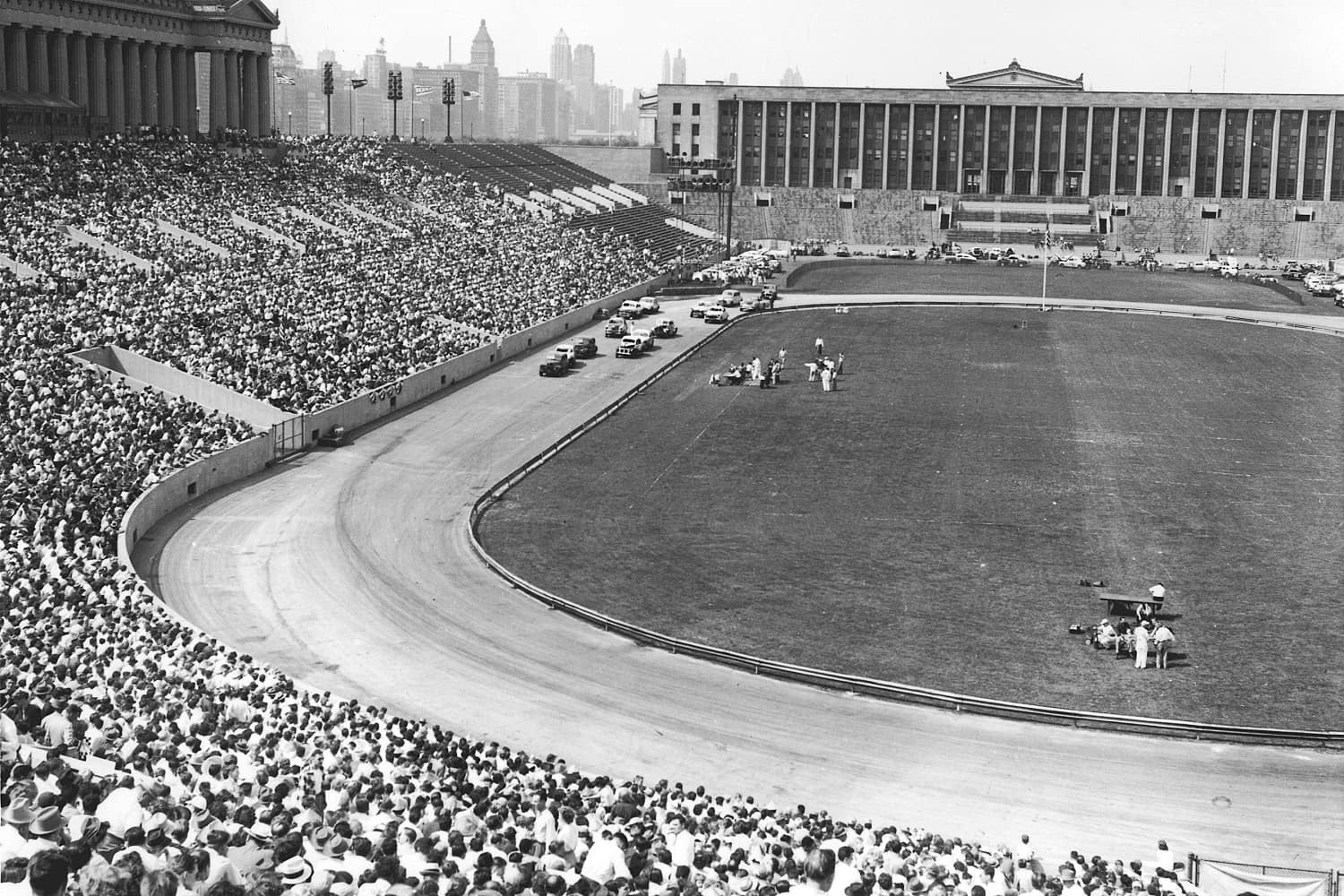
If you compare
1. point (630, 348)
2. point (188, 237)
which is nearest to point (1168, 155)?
point (630, 348)

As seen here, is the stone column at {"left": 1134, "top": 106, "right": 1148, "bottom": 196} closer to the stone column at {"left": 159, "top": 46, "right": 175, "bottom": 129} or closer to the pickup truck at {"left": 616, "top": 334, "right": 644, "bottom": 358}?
the pickup truck at {"left": 616, "top": 334, "right": 644, "bottom": 358}

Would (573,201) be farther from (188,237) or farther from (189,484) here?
(189,484)

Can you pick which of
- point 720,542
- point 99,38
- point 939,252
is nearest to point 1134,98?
point 939,252

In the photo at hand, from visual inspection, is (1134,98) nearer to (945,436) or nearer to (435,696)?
(945,436)

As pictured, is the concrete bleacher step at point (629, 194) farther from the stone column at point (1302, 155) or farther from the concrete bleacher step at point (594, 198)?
the stone column at point (1302, 155)

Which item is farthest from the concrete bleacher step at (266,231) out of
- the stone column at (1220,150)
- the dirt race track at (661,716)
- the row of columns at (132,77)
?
the stone column at (1220,150)

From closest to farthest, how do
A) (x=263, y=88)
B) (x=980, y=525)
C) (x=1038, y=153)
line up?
1. (x=980, y=525)
2. (x=263, y=88)
3. (x=1038, y=153)

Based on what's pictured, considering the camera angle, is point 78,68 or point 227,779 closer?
point 227,779
